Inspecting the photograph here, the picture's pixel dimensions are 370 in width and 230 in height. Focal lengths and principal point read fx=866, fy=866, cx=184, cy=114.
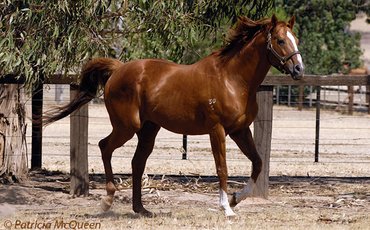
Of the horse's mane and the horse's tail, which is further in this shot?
the horse's tail

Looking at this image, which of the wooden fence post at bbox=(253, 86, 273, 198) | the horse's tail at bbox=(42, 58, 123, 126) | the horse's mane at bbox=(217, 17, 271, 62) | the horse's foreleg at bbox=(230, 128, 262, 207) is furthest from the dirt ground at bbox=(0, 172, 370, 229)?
the horse's mane at bbox=(217, 17, 271, 62)

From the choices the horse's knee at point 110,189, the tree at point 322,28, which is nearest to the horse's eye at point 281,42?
the horse's knee at point 110,189

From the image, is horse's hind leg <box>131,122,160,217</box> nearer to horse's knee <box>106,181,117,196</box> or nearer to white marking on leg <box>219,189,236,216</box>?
horse's knee <box>106,181,117,196</box>

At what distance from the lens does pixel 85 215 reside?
9.55m

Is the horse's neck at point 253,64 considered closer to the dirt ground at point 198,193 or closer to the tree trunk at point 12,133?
the dirt ground at point 198,193

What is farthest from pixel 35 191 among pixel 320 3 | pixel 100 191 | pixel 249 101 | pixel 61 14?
pixel 320 3

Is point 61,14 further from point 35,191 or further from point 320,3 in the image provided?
point 320,3

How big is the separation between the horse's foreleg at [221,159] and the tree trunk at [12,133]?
139 inches

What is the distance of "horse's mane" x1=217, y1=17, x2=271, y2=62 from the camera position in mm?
9477

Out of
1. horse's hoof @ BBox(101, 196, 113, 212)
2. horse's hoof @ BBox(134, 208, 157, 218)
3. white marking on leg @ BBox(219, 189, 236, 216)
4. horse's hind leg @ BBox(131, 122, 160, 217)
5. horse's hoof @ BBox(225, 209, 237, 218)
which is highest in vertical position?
horse's hind leg @ BBox(131, 122, 160, 217)

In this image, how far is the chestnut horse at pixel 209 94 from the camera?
9125mm

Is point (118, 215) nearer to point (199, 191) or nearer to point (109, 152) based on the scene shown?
point (109, 152)

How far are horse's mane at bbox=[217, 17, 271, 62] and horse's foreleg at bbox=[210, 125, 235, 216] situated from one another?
0.84 meters

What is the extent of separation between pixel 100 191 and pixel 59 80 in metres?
1.62
